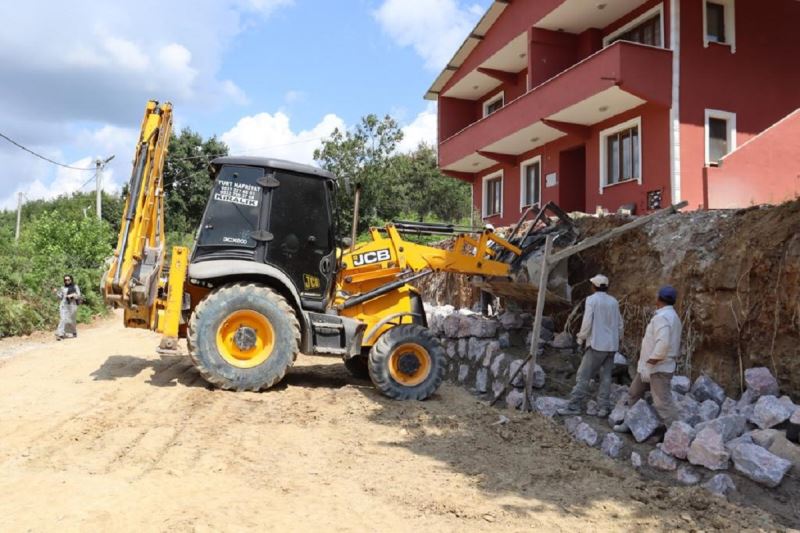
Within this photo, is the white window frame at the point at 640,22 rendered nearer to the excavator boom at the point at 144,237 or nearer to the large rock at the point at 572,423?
the large rock at the point at 572,423

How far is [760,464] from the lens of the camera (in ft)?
15.6

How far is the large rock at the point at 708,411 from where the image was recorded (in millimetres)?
5926

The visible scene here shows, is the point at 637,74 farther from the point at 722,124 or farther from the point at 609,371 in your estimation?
the point at 609,371

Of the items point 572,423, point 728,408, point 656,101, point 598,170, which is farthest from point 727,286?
point 598,170

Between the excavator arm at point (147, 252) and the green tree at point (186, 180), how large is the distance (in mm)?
24655

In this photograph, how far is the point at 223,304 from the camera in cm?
727

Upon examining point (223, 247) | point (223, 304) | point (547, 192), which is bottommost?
point (223, 304)

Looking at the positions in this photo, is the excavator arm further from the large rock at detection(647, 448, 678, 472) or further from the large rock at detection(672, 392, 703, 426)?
the large rock at detection(672, 392, 703, 426)

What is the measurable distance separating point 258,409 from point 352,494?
2.55 metres

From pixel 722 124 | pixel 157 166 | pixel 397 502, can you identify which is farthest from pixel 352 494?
pixel 722 124

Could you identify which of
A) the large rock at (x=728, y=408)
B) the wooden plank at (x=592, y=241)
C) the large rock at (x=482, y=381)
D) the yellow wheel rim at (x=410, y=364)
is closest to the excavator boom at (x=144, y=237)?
the yellow wheel rim at (x=410, y=364)

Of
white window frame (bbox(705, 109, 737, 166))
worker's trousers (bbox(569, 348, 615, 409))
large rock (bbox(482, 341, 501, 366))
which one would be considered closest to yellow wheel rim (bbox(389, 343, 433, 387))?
large rock (bbox(482, 341, 501, 366))

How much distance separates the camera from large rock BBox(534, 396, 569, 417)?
271 inches

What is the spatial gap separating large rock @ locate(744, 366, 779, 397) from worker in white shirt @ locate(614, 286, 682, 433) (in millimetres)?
847
